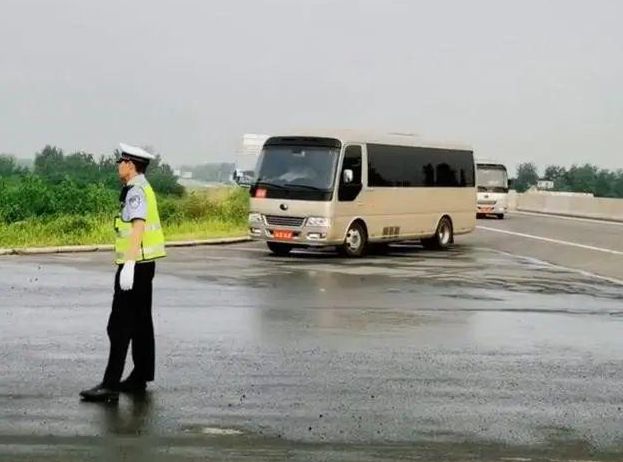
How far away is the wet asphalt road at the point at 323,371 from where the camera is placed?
7281 millimetres

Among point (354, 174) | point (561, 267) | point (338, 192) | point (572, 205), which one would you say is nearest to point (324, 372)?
point (561, 267)

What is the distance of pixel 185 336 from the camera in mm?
12180

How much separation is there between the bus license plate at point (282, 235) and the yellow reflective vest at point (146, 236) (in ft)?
53.9

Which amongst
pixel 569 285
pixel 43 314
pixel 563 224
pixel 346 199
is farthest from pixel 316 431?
pixel 563 224

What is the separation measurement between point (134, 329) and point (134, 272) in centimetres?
50

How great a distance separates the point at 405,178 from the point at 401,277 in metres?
8.56

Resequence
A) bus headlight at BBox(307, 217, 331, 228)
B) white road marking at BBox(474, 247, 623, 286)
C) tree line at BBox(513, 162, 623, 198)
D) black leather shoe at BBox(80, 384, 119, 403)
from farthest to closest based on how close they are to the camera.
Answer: tree line at BBox(513, 162, 623, 198) < bus headlight at BBox(307, 217, 331, 228) < white road marking at BBox(474, 247, 623, 286) < black leather shoe at BBox(80, 384, 119, 403)

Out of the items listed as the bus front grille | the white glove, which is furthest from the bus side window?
the white glove

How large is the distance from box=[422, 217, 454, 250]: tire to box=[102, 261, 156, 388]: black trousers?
2202cm

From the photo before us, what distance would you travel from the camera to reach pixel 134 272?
894 centimetres

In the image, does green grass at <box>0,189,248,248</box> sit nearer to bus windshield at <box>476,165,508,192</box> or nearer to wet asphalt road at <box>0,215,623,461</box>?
Result: wet asphalt road at <box>0,215,623,461</box>

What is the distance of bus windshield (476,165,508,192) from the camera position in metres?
51.1

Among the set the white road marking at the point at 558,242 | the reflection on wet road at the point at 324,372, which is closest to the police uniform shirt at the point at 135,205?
the reflection on wet road at the point at 324,372

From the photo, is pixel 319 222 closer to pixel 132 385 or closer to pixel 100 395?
pixel 132 385
